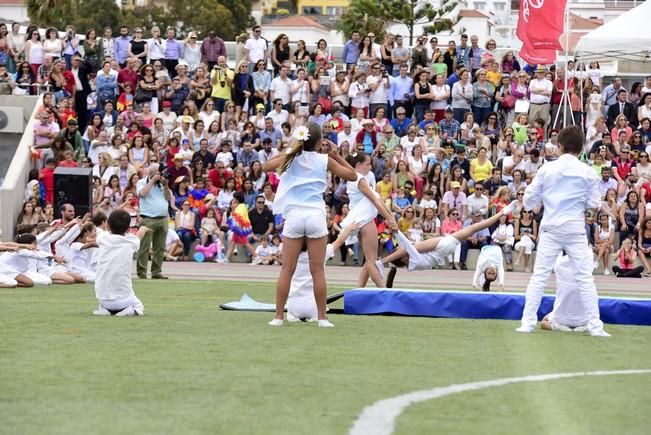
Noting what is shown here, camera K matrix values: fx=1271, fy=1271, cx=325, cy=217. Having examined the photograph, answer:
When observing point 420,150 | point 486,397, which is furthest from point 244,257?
point 486,397

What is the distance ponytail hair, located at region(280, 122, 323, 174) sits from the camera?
12227 millimetres

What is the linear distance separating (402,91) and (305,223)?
17.6 metres

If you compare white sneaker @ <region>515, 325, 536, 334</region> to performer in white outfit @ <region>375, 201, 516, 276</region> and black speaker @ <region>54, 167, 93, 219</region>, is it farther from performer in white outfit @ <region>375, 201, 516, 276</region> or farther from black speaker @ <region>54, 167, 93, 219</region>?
black speaker @ <region>54, 167, 93, 219</region>

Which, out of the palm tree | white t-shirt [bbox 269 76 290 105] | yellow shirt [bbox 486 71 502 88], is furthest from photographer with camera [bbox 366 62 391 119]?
the palm tree

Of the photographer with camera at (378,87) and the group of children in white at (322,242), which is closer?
the group of children in white at (322,242)

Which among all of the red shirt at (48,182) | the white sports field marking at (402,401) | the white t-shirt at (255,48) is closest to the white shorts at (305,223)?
the white sports field marking at (402,401)

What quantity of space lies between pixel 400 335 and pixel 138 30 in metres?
21.0

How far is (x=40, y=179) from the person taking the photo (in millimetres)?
27219

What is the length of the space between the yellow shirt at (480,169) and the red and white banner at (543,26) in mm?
3425

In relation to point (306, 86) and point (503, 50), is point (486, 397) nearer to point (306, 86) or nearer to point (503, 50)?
point (306, 86)

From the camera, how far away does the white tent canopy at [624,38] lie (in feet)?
82.4

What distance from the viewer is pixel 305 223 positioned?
39.9ft

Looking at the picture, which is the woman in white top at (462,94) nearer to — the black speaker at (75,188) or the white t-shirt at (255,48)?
the white t-shirt at (255,48)

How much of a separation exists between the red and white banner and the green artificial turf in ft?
55.0
